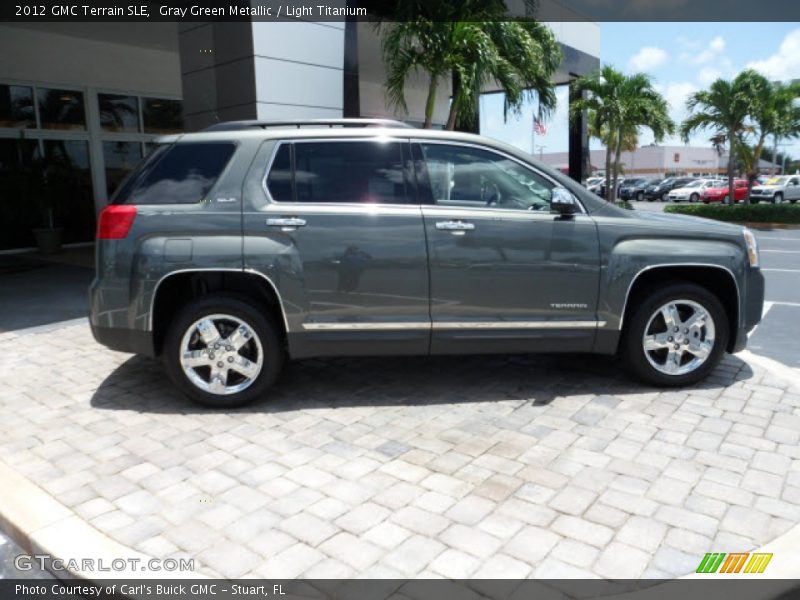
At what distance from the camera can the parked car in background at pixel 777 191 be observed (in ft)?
112

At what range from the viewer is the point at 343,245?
438cm

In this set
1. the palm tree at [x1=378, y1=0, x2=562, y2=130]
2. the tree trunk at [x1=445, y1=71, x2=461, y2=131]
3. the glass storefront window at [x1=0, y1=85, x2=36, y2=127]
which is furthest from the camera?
the glass storefront window at [x1=0, y1=85, x2=36, y2=127]

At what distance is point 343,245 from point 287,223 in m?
0.41

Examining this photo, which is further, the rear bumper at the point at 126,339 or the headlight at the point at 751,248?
the headlight at the point at 751,248

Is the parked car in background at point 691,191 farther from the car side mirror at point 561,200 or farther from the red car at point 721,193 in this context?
the car side mirror at point 561,200

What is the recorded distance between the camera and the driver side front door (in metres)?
4.48

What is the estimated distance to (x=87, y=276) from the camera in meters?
10.5

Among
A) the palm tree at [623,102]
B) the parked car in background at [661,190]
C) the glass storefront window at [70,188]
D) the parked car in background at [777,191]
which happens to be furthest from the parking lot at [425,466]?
the parked car in background at [661,190]

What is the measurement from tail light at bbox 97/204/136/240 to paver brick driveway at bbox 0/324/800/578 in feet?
4.09

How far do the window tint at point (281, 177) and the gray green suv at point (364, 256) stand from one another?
1 centimetres

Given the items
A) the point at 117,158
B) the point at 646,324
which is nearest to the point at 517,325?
the point at 646,324

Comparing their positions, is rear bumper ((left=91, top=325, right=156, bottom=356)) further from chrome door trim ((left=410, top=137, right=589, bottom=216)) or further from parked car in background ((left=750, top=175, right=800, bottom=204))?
parked car in background ((left=750, top=175, right=800, bottom=204))

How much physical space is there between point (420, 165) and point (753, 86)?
71.6 ft

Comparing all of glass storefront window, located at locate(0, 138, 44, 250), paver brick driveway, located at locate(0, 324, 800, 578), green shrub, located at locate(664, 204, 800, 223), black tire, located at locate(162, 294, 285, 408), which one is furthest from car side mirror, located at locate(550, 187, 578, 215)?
green shrub, located at locate(664, 204, 800, 223)
